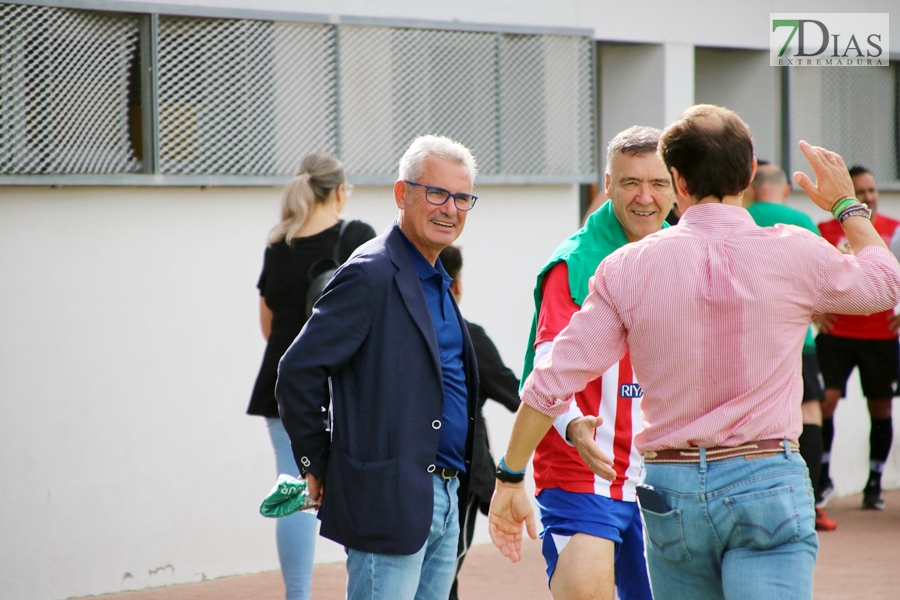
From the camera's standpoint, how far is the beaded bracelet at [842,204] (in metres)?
3.08

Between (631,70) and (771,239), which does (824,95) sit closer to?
(631,70)

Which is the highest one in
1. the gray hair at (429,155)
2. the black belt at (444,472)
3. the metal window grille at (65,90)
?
the metal window grille at (65,90)

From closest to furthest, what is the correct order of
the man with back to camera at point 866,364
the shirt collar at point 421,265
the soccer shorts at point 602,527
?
the shirt collar at point 421,265 < the soccer shorts at point 602,527 < the man with back to camera at point 866,364

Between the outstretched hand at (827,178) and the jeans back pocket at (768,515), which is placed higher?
the outstretched hand at (827,178)

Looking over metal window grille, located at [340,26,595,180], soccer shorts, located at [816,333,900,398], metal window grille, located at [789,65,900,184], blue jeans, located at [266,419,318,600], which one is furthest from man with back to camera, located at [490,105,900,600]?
metal window grille, located at [789,65,900,184]

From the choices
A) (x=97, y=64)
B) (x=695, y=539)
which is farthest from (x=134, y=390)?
(x=695, y=539)

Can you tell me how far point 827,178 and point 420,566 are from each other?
1.53 m

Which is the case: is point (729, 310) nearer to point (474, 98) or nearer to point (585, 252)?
point (585, 252)

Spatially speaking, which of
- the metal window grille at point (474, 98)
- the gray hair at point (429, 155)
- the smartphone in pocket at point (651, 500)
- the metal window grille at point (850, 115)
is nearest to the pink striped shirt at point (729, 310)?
the smartphone in pocket at point (651, 500)

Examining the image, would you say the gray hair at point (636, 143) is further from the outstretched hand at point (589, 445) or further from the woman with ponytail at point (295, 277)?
the woman with ponytail at point (295, 277)

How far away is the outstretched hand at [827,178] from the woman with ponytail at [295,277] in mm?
2412

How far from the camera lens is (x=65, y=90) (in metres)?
5.88

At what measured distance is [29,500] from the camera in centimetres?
582

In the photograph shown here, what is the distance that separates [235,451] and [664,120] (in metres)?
3.66
